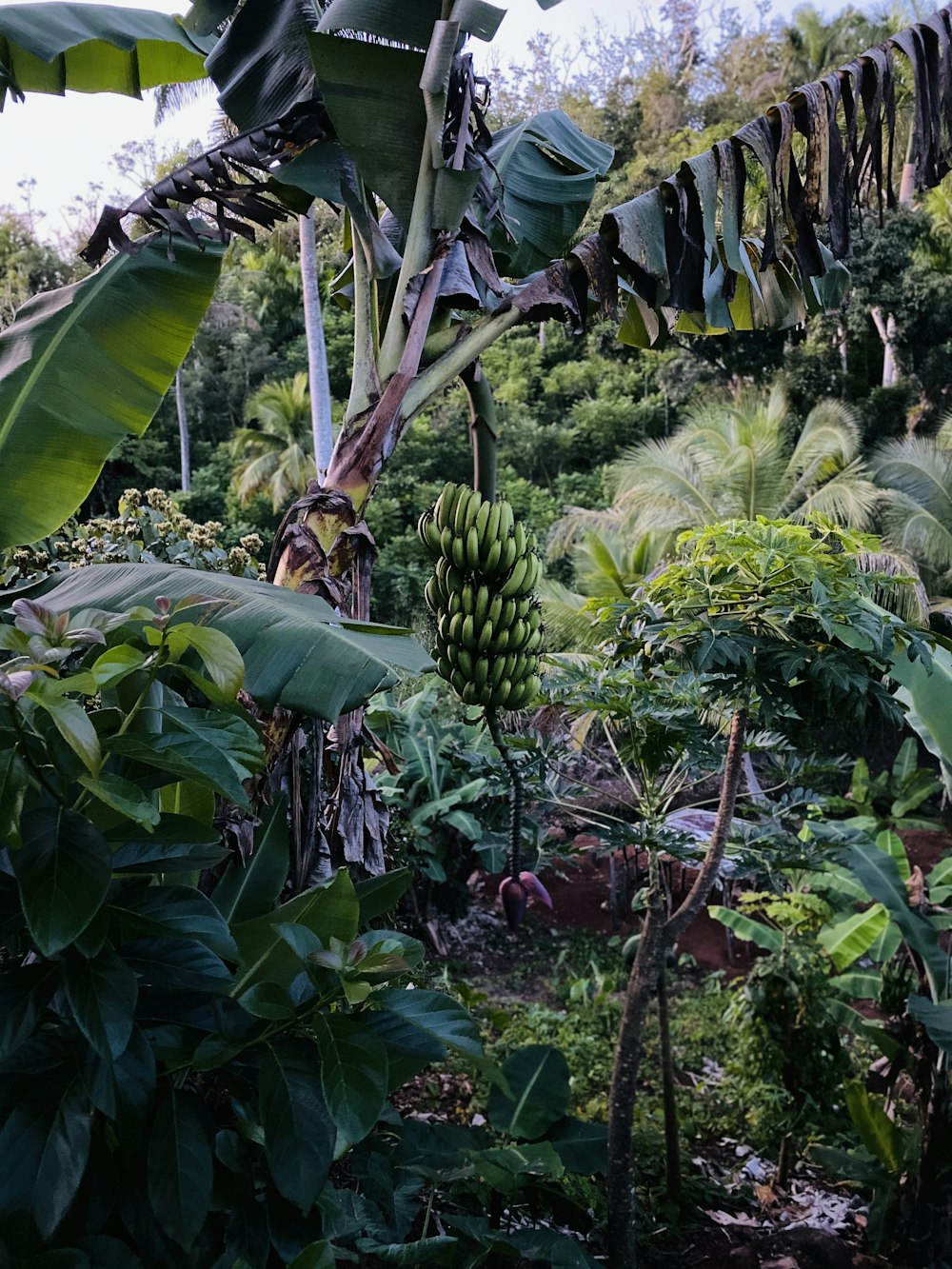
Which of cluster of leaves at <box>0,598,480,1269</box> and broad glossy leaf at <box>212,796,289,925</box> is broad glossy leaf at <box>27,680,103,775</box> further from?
broad glossy leaf at <box>212,796,289,925</box>

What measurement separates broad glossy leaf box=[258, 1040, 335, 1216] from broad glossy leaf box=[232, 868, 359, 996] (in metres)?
0.19

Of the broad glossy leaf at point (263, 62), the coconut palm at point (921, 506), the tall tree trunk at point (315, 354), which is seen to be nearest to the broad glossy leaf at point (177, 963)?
the broad glossy leaf at point (263, 62)

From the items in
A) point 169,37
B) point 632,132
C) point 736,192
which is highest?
point 632,132

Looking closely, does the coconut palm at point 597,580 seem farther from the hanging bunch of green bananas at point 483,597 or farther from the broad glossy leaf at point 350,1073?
the broad glossy leaf at point 350,1073

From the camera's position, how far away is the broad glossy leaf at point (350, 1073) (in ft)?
3.37

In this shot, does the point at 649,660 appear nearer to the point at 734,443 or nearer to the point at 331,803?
the point at 331,803

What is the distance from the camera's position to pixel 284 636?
4.64 ft

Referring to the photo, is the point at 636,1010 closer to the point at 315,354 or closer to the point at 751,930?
the point at 751,930

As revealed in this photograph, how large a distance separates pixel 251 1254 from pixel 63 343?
6.05 feet

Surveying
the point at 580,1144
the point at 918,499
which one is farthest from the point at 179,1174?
the point at 918,499

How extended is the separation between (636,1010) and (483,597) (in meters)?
1.34

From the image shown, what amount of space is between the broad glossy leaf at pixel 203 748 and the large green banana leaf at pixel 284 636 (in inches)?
7.6

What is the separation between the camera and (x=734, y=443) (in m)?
10.0

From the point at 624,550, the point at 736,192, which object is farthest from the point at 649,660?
the point at 624,550
